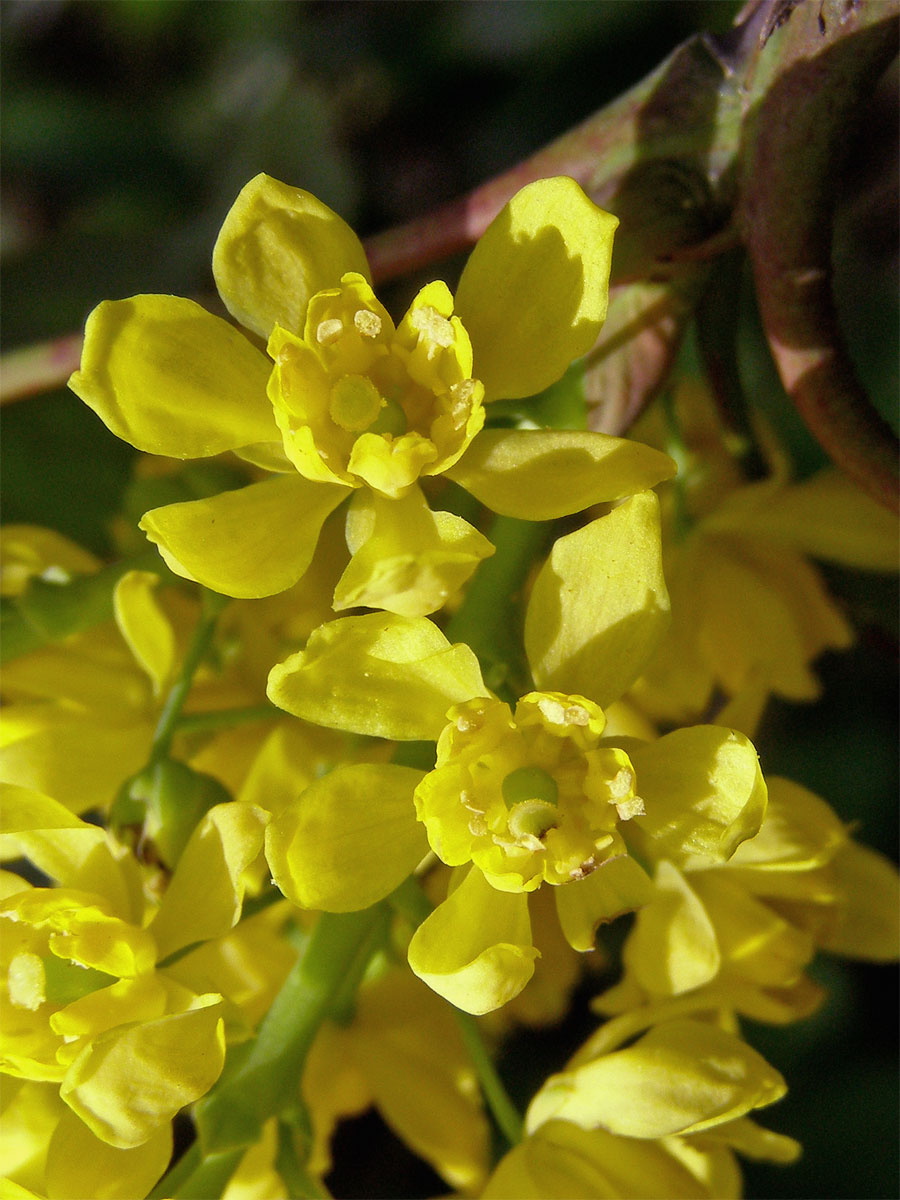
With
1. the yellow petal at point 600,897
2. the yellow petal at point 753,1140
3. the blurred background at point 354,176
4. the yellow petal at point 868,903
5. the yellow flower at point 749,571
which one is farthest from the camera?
the blurred background at point 354,176

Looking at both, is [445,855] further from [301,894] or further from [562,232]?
[562,232]

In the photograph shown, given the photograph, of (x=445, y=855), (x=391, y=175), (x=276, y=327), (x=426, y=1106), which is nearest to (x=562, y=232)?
(x=276, y=327)

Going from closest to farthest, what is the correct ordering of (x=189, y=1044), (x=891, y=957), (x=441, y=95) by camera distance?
(x=189, y=1044), (x=891, y=957), (x=441, y=95)

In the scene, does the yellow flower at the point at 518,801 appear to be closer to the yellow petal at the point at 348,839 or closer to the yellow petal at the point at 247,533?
the yellow petal at the point at 348,839

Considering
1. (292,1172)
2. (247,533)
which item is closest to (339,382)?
(247,533)

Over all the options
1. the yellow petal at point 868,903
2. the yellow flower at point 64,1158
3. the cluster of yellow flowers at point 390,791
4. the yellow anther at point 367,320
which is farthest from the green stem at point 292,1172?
the yellow anther at point 367,320

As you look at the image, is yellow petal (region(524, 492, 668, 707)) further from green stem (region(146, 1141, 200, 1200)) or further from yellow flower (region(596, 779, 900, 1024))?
green stem (region(146, 1141, 200, 1200))
